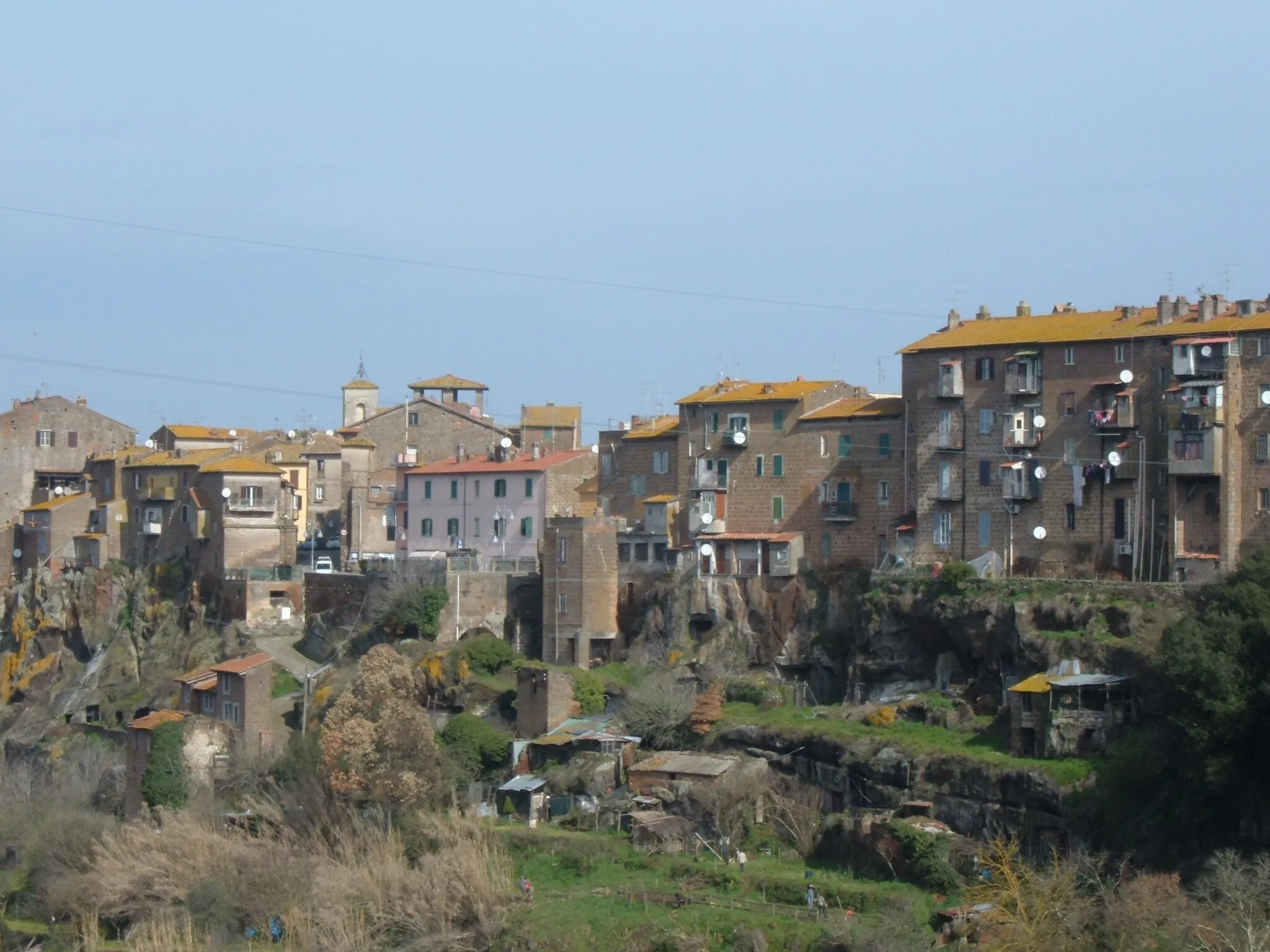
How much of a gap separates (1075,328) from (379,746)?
25.5 m

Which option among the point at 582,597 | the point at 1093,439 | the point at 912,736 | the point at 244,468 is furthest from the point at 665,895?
the point at 244,468

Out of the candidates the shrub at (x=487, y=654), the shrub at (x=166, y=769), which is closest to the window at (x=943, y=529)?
the shrub at (x=487, y=654)

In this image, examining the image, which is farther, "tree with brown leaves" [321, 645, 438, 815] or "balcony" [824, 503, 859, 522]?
"balcony" [824, 503, 859, 522]

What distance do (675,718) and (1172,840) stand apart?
19.0 metres

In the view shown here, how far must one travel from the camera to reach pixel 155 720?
79.8 meters

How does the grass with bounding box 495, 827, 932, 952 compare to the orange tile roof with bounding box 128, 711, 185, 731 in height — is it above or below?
below

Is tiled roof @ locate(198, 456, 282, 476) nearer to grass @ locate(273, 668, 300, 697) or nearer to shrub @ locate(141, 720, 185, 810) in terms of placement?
grass @ locate(273, 668, 300, 697)

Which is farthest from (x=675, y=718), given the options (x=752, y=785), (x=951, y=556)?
(x=951, y=556)

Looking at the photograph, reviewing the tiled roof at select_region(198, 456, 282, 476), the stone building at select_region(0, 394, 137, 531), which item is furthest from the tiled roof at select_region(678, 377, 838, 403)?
the stone building at select_region(0, 394, 137, 531)

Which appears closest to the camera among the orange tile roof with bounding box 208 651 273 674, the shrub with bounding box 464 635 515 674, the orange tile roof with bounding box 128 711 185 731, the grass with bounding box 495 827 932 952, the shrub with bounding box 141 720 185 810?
the grass with bounding box 495 827 932 952

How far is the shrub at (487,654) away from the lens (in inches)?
3061

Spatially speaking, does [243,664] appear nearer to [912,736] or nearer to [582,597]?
[582,597]

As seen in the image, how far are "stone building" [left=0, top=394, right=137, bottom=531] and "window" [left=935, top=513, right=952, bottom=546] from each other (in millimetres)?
54996

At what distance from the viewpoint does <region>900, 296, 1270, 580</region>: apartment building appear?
6781cm
